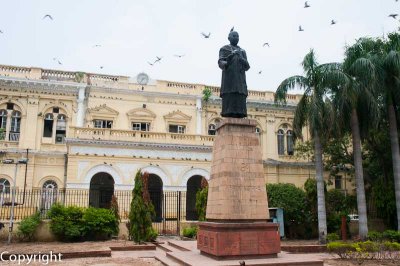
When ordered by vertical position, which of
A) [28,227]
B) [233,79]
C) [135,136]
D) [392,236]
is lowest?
[392,236]

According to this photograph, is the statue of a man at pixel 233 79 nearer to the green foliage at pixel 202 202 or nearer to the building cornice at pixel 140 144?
the green foliage at pixel 202 202

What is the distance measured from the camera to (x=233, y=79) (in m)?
11.2

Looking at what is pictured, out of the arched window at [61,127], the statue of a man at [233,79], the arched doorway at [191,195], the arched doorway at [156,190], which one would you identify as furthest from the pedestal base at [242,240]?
the arched window at [61,127]

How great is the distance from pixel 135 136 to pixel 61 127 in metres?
5.74

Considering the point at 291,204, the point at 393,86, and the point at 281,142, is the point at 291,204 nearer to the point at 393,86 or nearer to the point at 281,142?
the point at 393,86

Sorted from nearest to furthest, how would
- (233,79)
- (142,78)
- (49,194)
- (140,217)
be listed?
1. (233,79)
2. (140,217)
3. (49,194)
4. (142,78)

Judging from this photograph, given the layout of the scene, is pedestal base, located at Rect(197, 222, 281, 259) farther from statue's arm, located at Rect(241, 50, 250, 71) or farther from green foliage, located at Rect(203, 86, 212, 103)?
green foliage, located at Rect(203, 86, 212, 103)

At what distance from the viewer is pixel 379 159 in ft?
Answer: 68.7

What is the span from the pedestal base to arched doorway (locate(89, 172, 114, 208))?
47.2 ft

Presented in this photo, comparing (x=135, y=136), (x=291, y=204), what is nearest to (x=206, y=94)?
(x=135, y=136)

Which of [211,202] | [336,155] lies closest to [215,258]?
[211,202]

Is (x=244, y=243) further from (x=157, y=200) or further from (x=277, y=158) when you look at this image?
(x=277, y=158)

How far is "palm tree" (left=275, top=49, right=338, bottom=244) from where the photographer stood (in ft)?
55.6

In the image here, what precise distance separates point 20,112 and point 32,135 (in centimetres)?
167
